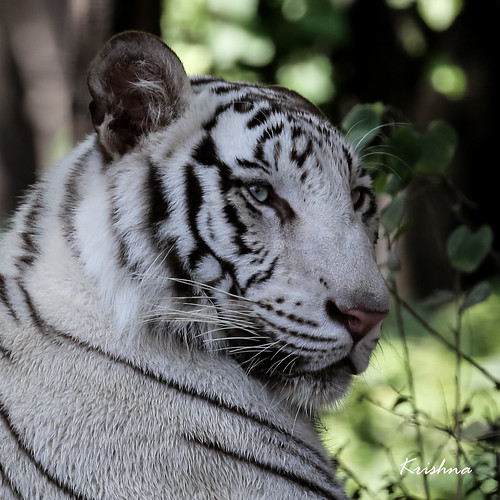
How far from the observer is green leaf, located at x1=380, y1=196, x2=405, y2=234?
2.22m

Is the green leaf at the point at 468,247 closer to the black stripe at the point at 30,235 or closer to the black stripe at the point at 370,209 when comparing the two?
the black stripe at the point at 370,209

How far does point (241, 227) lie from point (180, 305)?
20 cm

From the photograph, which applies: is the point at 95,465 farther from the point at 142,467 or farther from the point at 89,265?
the point at 89,265

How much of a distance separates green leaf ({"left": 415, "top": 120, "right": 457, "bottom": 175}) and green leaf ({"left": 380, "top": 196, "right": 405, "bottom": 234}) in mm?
176

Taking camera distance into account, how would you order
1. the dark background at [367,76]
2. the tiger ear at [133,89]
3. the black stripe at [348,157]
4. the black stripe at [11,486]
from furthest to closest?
the dark background at [367,76], the black stripe at [348,157], the tiger ear at [133,89], the black stripe at [11,486]

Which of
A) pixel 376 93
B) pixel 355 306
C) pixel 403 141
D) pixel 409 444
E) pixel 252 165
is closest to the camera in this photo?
pixel 355 306

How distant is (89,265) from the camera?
1.70m

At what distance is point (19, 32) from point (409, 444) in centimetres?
439

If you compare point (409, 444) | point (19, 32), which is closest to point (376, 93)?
point (19, 32)

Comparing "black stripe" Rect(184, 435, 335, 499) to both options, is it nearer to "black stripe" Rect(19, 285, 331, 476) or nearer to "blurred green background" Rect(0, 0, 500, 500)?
"black stripe" Rect(19, 285, 331, 476)

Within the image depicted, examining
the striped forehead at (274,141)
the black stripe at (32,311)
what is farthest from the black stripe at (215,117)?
the black stripe at (32,311)

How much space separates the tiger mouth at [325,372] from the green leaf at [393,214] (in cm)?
62

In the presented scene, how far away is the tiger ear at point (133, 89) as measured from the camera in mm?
1690

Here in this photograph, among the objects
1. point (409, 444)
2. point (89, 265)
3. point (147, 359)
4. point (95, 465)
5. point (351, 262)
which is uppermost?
point (351, 262)
